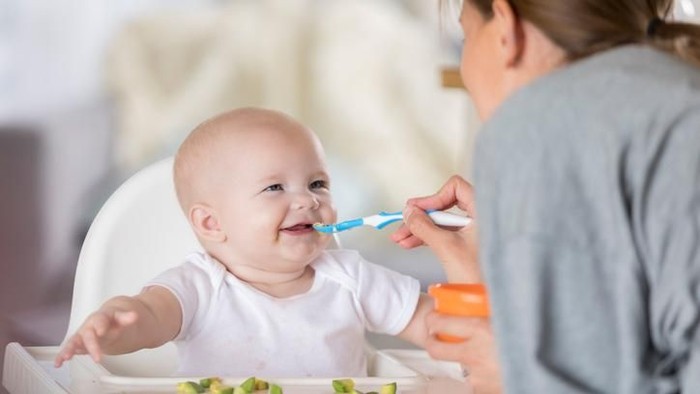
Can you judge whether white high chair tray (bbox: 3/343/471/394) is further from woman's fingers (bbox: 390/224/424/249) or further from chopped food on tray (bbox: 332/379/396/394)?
woman's fingers (bbox: 390/224/424/249)

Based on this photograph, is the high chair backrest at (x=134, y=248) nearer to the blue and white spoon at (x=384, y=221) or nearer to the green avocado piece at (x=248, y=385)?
the blue and white spoon at (x=384, y=221)

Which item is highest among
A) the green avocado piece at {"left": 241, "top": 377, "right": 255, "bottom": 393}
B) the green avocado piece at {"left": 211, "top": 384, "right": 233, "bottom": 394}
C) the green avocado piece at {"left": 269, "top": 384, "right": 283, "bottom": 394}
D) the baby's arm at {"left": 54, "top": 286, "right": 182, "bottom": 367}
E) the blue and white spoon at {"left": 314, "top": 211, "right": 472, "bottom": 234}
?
the blue and white spoon at {"left": 314, "top": 211, "right": 472, "bottom": 234}

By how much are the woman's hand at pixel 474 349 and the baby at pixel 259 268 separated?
47 cm

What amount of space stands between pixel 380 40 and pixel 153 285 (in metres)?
1.70

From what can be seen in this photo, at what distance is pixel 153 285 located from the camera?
58.0 inches

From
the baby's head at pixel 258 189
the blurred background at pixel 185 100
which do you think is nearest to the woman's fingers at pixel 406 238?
the baby's head at pixel 258 189

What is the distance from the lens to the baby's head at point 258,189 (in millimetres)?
1521

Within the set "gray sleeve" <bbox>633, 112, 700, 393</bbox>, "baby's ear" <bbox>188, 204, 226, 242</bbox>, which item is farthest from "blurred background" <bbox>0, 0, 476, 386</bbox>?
"gray sleeve" <bbox>633, 112, 700, 393</bbox>

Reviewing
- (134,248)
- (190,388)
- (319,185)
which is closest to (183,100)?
(134,248)

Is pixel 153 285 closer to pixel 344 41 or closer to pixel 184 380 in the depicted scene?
pixel 184 380

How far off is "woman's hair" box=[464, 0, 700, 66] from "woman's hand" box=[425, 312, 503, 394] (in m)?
0.25

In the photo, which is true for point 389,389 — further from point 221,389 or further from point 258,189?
point 258,189

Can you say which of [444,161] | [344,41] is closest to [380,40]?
[344,41]

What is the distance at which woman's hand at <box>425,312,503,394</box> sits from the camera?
1.04 meters
